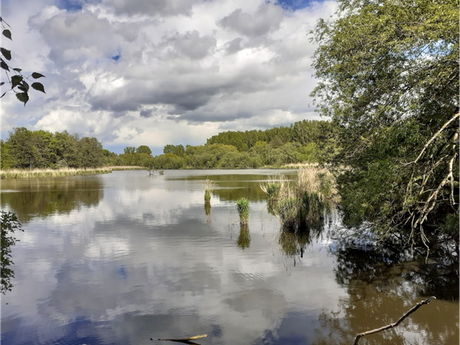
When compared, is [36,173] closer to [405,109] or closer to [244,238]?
[244,238]

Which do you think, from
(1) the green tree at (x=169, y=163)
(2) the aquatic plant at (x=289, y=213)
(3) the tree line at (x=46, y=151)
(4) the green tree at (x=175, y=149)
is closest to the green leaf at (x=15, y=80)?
(2) the aquatic plant at (x=289, y=213)

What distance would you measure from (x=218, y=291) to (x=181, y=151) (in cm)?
15016

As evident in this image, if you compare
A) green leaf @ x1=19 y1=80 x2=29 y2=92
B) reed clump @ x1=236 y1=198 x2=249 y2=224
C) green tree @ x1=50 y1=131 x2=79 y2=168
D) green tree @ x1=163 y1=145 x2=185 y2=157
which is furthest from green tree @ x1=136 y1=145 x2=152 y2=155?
green leaf @ x1=19 y1=80 x2=29 y2=92

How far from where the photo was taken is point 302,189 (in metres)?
15.9

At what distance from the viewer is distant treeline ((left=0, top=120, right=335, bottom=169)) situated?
5347 cm

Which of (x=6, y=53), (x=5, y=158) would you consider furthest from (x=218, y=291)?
(x=5, y=158)

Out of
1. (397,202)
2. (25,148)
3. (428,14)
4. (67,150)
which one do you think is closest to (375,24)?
(428,14)

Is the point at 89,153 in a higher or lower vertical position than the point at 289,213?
higher

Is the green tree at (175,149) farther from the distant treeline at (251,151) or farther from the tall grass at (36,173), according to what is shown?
the tall grass at (36,173)

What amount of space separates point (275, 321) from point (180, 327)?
60.5 inches

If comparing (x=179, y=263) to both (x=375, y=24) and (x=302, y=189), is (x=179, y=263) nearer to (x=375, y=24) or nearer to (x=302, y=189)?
(x=375, y=24)

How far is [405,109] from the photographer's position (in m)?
6.52

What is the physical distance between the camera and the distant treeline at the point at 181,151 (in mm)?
53469

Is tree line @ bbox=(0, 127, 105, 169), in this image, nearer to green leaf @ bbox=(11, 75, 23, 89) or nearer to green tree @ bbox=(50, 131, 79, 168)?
green tree @ bbox=(50, 131, 79, 168)
